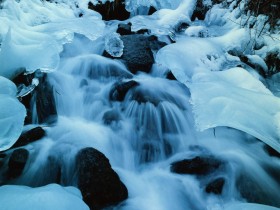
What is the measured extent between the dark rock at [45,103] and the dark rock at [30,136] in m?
0.36

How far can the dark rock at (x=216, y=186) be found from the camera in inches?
121

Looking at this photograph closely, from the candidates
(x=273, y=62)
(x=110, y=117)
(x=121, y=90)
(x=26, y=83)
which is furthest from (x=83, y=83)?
(x=273, y=62)

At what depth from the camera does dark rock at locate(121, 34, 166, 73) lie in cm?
512

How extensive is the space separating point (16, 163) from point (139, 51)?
3.11 meters

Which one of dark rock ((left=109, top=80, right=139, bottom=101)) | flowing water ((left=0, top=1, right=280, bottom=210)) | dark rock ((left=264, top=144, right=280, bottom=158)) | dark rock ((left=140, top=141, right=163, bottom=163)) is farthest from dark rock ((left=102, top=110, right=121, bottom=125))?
dark rock ((left=264, top=144, right=280, bottom=158))

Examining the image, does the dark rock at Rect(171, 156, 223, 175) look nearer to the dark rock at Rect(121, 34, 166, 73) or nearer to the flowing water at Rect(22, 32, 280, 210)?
the flowing water at Rect(22, 32, 280, 210)

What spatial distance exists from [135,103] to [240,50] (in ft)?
7.38

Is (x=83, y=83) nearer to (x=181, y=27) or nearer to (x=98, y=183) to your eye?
(x=98, y=183)

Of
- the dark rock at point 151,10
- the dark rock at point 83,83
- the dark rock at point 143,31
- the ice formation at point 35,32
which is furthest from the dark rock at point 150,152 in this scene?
the dark rock at point 151,10

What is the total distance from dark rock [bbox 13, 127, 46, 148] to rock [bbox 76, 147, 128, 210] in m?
0.75

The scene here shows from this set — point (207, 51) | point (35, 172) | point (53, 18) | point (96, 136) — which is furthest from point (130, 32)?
point (35, 172)

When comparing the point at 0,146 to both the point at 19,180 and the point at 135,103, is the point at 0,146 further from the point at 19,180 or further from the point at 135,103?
the point at 135,103

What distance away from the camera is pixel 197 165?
336cm

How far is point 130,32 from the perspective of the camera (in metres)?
6.22
